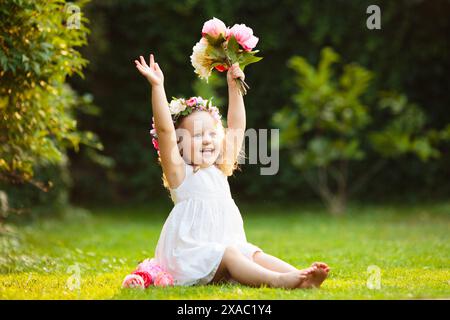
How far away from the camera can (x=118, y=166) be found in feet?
48.0

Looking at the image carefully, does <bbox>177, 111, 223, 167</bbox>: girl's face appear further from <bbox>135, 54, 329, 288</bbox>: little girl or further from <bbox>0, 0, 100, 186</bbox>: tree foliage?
<bbox>0, 0, 100, 186</bbox>: tree foliage

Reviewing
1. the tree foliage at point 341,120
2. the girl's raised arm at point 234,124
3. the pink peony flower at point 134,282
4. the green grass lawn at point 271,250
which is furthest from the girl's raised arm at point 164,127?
the tree foliage at point 341,120

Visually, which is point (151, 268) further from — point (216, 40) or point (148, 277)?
point (216, 40)

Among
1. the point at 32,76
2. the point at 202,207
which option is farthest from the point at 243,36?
the point at 32,76

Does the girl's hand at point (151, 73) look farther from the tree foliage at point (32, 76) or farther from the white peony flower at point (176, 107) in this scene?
the tree foliage at point (32, 76)

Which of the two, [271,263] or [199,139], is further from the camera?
[199,139]

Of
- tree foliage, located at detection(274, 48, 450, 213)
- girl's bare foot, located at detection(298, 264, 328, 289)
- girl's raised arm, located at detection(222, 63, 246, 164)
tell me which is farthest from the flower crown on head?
tree foliage, located at detection(274, 48, 450, 213)

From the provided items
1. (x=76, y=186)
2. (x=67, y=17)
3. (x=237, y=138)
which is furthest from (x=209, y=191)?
(x=76, y=186)

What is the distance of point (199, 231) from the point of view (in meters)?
4.51

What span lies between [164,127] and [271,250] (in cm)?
309

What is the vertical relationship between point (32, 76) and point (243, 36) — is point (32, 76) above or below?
above

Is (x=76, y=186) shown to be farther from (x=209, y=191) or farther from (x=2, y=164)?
(x=209, y=191)

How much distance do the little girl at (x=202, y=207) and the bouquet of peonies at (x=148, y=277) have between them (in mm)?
49

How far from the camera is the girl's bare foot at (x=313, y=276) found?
411 cm
